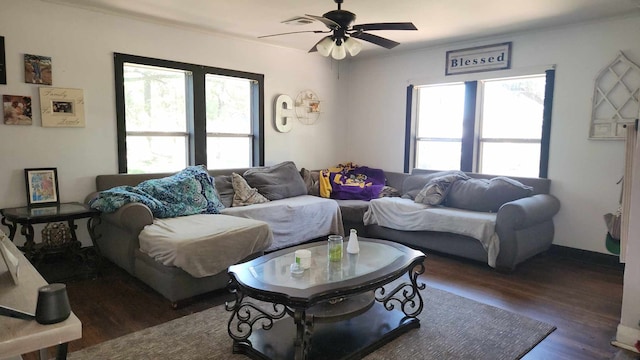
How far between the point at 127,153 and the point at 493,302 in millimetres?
3481

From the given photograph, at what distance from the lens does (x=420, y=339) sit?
248 centimetres

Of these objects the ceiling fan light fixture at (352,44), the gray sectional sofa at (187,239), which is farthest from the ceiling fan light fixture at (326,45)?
the gray sectional sofa at (187,239)

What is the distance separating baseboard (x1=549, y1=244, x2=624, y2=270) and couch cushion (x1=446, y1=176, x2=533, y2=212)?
0.71 meters

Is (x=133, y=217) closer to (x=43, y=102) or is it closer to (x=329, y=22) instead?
(x=43, y=102)

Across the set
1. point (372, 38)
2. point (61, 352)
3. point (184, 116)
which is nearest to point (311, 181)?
point (184, 116)

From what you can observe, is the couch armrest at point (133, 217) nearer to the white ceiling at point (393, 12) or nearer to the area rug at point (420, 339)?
the area rug at point (420, 339)

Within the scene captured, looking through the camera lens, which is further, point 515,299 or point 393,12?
point 393,12

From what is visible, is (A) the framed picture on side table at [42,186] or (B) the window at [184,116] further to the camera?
Result: (B) the window at [184,116]

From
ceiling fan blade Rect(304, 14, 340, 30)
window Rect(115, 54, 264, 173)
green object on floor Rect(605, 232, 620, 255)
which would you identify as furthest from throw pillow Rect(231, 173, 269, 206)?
green object on floor Rect(605, 232, 620, 255)

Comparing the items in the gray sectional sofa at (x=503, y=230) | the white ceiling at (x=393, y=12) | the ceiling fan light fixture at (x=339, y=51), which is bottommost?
the gray sectional sofa at (x=503, y=230)

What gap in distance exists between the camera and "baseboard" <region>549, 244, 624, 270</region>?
3.93 meters

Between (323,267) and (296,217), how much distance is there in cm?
177

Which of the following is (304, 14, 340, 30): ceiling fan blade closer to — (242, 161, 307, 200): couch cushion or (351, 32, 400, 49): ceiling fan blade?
(351, 32, 400, 49): ceiling fan blade

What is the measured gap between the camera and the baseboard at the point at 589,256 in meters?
3.93
